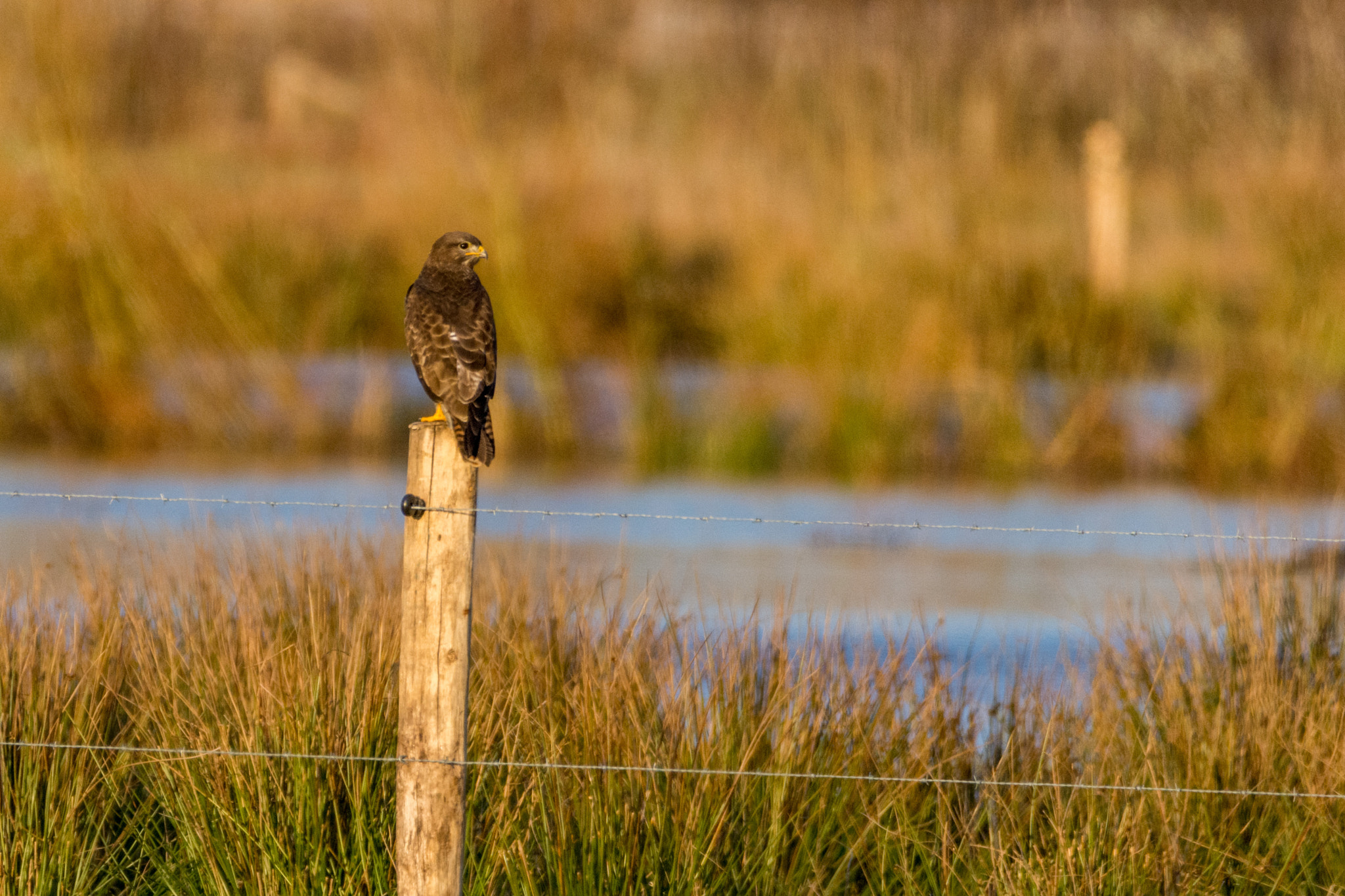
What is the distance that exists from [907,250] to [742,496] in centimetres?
195

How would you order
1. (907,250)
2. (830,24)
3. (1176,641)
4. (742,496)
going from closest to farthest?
(1176,641), (742,496), (907,250), (830,24)

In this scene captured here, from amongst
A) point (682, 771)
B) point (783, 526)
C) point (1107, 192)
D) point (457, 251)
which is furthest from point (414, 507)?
point (1107, 192)

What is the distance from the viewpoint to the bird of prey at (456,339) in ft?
12.8

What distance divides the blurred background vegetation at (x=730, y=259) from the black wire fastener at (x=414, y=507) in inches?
295

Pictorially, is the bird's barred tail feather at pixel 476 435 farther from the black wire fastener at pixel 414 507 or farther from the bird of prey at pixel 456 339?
the black wire fastener at pixel 414 507

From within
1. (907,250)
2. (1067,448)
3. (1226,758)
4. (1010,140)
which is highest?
(1010,140)

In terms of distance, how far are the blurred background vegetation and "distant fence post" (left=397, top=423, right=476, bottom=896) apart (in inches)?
295

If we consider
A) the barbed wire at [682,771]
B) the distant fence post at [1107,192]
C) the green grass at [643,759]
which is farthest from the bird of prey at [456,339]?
the distant fence post at [1107,192]

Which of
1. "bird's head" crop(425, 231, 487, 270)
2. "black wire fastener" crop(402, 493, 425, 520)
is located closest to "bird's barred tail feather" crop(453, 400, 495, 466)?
"black wire fastener" crop(402, 493, 425, 520)

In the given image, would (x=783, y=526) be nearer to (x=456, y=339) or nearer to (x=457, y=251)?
(x=457, y=251)

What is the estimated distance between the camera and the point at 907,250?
1166 centimetres

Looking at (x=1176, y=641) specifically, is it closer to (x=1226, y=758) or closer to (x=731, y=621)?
(x=1226, y=758)

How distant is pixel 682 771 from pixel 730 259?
33.9ft

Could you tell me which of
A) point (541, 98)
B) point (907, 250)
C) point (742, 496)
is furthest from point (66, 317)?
point (907, 250)
